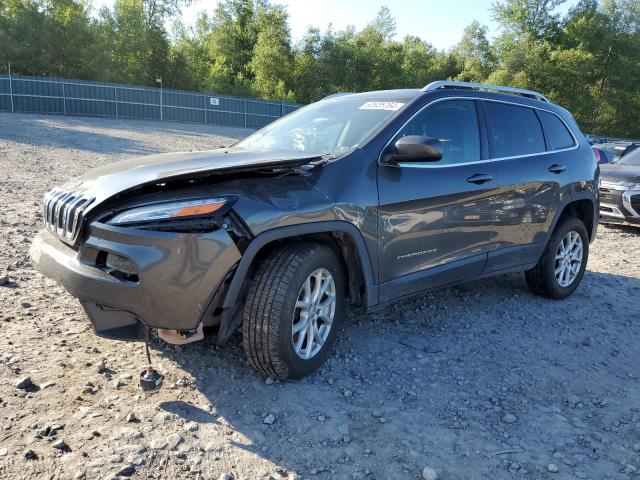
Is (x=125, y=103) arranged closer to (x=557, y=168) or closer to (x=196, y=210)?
(x=557, y=168)

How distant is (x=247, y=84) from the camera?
45531mm

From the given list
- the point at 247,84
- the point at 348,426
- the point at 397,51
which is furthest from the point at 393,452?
the point at 397,51

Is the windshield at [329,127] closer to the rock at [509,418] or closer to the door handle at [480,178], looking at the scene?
the door handle at [480,178]

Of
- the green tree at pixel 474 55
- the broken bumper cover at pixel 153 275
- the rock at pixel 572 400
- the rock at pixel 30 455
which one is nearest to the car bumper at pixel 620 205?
the rock at pixel 572 400

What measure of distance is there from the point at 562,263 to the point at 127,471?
4.19 metres

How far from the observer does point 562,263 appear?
16.4 feet

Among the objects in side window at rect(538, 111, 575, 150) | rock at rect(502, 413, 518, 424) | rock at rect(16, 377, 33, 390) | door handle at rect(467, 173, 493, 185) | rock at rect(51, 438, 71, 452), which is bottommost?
rock at rect(502, 413, 518, 424)

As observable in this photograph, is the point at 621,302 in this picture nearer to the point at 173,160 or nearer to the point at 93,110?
the point at 173,160

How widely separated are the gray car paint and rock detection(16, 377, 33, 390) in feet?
1.79

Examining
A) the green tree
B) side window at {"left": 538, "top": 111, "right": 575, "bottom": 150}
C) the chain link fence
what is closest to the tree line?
the green tree

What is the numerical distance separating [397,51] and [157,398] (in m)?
53.7

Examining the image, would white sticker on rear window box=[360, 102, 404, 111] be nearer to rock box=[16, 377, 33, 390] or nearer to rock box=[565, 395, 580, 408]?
rock box=[565, 395, 580, 408]

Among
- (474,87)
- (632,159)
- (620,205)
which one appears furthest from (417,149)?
(632,159)

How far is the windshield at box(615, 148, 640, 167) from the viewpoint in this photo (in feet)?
32.2
